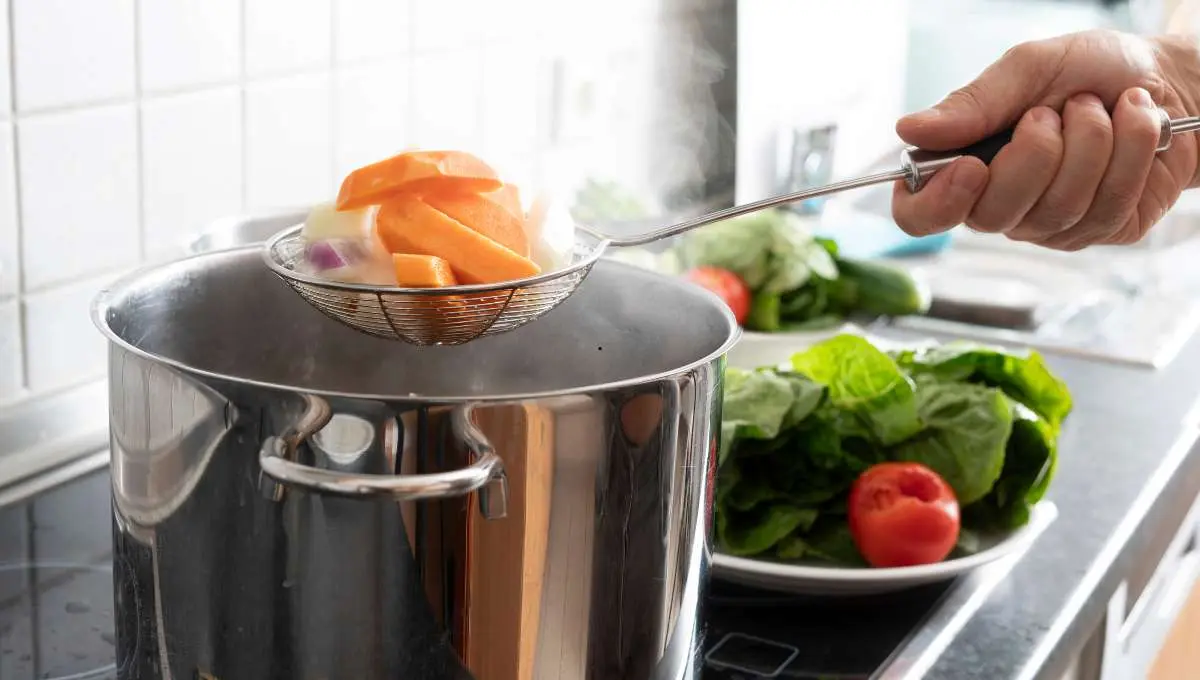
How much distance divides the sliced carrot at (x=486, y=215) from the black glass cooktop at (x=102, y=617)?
232 mm

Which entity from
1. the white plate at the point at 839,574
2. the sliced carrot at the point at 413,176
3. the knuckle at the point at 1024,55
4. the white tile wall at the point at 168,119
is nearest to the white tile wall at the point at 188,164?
the white tile wall at the point at 168,119

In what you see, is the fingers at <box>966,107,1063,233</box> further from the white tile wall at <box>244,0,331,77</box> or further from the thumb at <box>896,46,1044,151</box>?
the white tile wall at <box>244,0,331,77</box>

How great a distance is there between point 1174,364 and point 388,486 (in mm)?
1106

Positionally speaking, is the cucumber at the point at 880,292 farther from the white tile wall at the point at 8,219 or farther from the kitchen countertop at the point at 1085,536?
the white tile wall at the point at 8,219

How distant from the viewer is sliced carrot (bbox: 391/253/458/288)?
2.26ft

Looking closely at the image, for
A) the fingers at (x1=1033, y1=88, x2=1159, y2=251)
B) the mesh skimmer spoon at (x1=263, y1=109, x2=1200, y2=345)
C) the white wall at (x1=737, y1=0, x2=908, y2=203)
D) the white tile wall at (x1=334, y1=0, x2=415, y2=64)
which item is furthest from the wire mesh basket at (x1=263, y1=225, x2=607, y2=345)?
the white wall at (x1=737, y1=0, x2=908, y2=203)

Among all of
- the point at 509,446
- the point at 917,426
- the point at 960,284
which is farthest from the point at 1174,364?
the point at 509,446

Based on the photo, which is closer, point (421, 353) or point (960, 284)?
point (421, 353)

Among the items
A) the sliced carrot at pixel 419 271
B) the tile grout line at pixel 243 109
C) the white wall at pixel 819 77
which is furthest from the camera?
the white wall at pixel 819 77

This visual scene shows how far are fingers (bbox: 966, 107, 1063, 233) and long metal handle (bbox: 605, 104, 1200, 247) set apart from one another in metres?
0.01

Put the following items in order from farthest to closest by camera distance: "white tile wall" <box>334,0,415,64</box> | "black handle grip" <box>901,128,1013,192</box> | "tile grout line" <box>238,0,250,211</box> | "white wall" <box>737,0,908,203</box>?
"white wall" <box>737,0,908,203</box>, "white tile wall" <box>334,0,415,64</box>, "tile grout line" <box>238,0,250,211</box>, "black handle grip" <box>901,128,1013,192</box>

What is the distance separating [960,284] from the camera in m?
1.66

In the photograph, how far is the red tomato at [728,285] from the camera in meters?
1.41

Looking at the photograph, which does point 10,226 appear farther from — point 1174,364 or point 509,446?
point 1174,364
